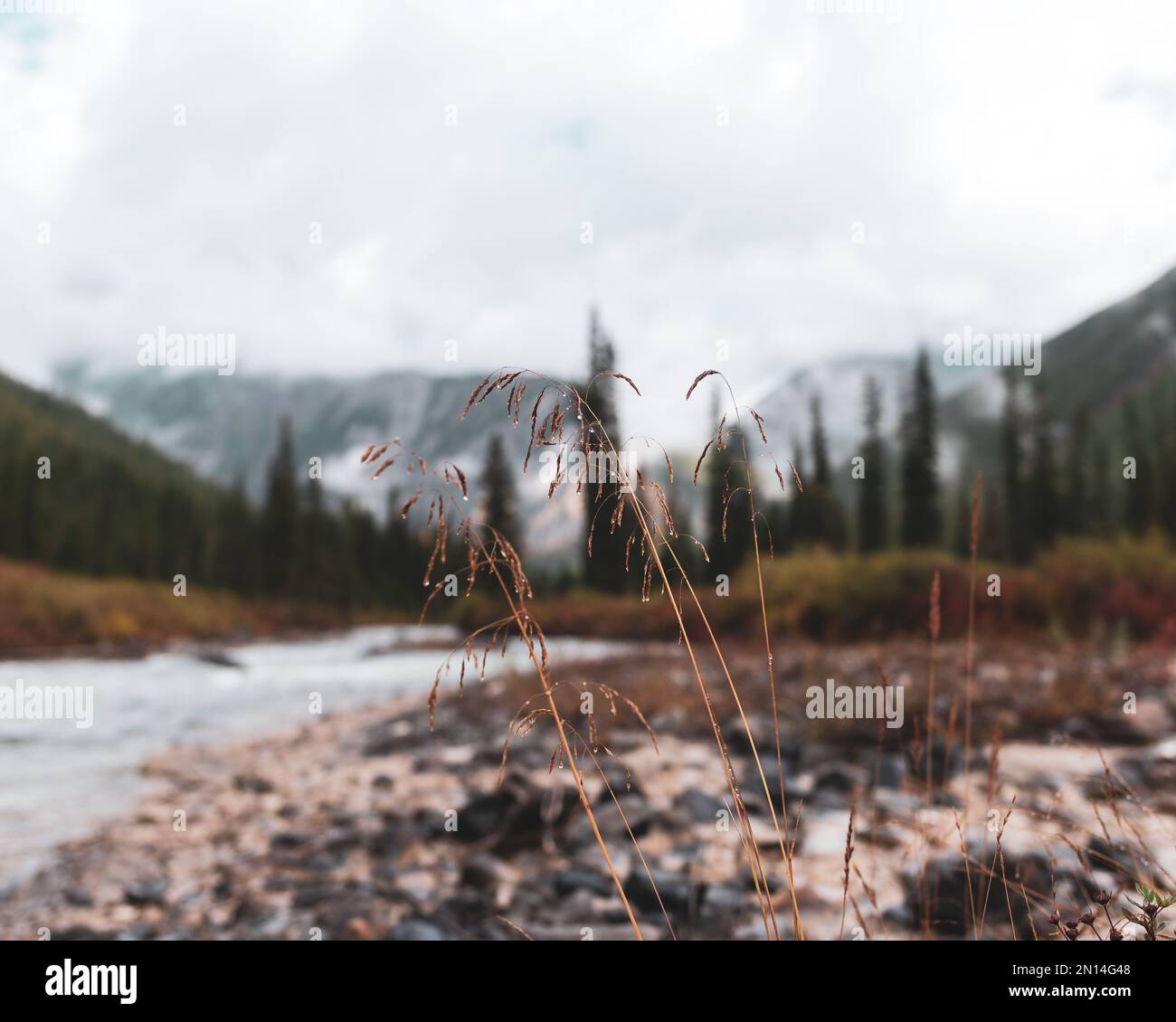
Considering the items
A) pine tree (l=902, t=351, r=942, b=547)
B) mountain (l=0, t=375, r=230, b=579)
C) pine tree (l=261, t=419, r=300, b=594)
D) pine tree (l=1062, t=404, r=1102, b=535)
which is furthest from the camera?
pine tree (l=261, t=419, r=300, b=594)

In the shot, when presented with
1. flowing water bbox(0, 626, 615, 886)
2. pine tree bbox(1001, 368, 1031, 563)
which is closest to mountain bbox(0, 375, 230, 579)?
flowing water bbox(0, 626, 615, 886)

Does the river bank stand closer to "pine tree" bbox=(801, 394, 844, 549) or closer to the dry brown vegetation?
the dry brown vegetation

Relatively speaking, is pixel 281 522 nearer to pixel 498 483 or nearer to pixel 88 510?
pixel 88 510

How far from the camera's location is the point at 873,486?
34.6 meters

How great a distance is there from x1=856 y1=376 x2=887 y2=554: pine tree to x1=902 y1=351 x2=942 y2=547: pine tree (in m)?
1.39

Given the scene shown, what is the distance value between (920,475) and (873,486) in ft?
12.2

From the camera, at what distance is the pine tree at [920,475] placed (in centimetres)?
3069

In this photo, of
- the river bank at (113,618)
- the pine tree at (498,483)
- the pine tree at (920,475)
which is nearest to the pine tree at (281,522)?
the river bank at (113,618)

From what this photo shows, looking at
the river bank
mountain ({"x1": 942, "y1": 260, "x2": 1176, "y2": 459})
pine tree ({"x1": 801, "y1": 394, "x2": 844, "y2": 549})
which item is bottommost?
the river bank

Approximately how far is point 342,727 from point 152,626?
26.9m

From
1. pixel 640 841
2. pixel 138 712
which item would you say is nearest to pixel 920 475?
pixel 138 712

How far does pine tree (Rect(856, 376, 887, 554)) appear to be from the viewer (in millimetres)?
30969

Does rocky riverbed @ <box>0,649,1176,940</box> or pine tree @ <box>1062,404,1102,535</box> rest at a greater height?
pine tree @ <box>1062,404,1102,535</box>
